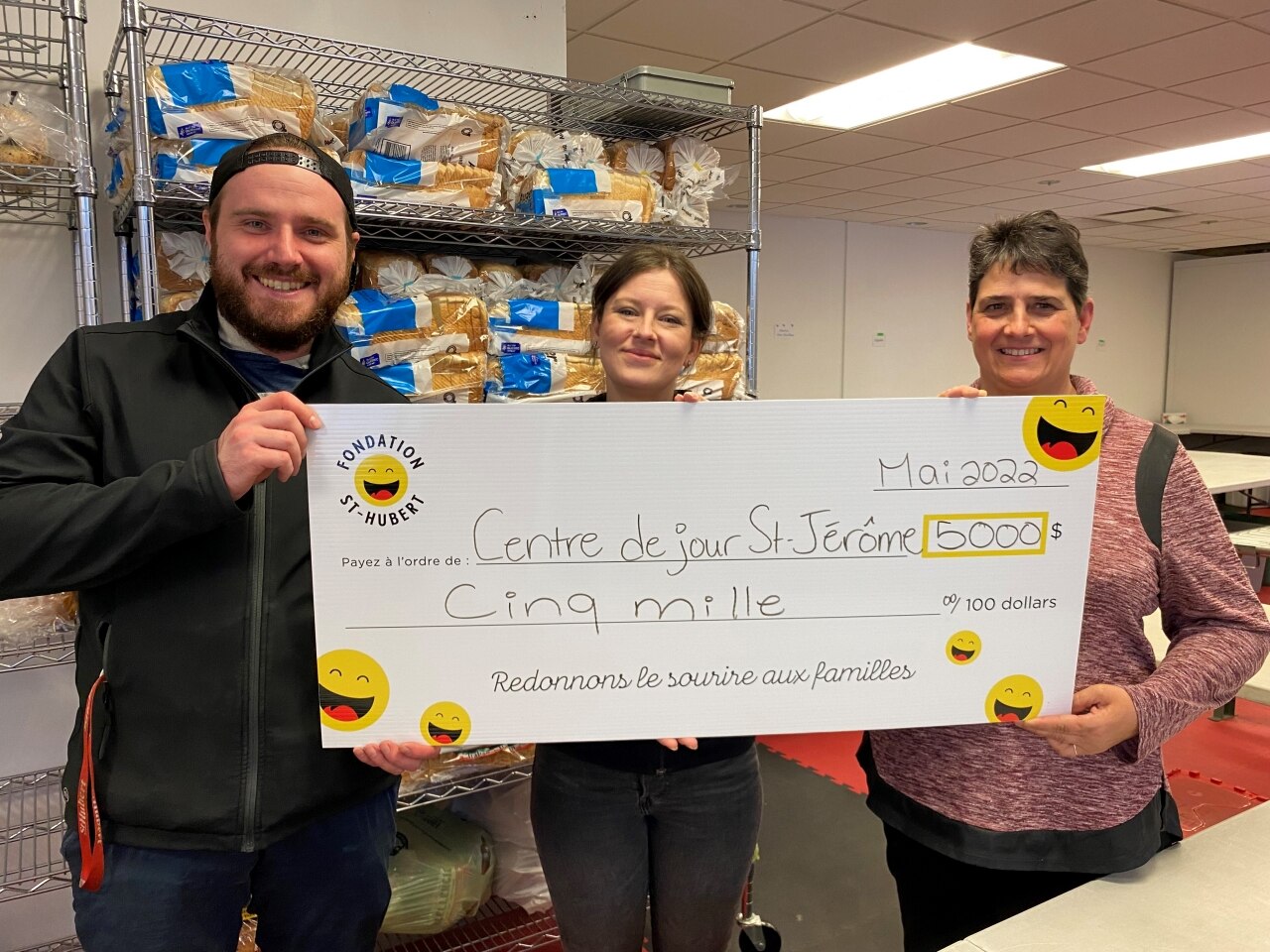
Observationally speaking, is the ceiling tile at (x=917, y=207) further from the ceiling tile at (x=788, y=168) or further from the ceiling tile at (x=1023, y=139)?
the ceiling tile at (x=1023, y=139)

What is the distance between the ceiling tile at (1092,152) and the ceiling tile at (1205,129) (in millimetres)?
106

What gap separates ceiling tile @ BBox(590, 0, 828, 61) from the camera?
294cm

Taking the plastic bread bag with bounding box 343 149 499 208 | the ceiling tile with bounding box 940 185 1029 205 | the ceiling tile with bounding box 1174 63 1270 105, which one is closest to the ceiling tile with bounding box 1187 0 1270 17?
the ceiling tile with bounding box 1174 63 1270 105

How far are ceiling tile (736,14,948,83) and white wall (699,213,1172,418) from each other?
9.19 feet

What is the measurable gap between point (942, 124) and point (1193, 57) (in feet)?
3.80

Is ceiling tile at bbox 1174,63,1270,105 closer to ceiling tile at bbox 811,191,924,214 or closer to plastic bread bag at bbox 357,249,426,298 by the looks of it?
ceiling tile at bbox 811,191,924,214

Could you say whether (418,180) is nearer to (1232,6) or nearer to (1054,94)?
(1232,6)

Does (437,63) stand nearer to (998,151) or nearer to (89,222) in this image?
(89,222)

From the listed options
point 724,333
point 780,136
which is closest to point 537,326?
point 724,333

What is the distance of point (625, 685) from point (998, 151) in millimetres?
4939

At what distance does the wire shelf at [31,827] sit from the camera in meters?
1.69

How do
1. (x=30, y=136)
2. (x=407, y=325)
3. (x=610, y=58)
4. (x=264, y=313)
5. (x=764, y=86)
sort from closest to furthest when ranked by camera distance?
(x=264, y=313) < (x=30, y=136) < (x=407, y=325) < (x=610, y=58) < (x=764, y=86)

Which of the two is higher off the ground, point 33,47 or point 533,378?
point 33,47

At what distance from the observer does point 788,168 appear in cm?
525
